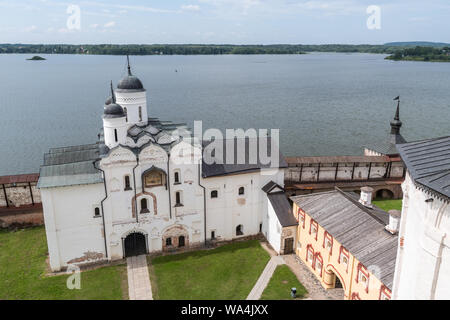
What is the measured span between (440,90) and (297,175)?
7704 cm

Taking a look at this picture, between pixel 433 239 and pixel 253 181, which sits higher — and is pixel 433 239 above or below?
above

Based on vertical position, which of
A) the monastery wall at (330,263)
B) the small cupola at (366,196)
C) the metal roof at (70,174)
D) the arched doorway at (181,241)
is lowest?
the arched doorway at (181,241)

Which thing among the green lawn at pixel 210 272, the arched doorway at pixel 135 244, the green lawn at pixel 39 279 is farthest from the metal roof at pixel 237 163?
the green lawn at pixel 39 279

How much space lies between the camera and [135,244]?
82.0ft

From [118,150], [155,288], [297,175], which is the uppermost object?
[118,150]

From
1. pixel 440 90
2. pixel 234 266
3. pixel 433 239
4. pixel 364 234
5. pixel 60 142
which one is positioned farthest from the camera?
pixel 440 90

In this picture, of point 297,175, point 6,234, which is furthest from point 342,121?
point 6,234

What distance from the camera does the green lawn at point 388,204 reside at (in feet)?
105

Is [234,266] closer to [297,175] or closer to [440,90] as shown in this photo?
[297,175]

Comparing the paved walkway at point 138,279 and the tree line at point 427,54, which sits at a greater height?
the tree line at point 427,54

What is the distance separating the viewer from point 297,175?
3425cm

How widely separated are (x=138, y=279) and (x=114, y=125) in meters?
10.2

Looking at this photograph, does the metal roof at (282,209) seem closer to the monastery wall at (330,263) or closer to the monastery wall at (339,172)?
the monastery wall at (330,263)

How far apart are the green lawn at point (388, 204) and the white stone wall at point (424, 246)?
23259 millimetres
